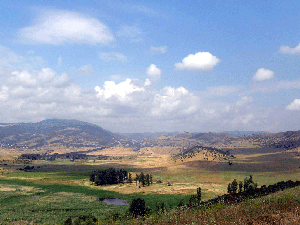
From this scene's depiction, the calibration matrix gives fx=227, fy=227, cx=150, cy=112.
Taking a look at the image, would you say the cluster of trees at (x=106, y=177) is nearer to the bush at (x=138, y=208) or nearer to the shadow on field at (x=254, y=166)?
the bush at (x=138, y=208)

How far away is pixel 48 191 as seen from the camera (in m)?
104

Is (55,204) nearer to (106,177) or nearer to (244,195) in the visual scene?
(106,177)

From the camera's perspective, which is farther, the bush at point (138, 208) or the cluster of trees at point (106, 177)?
the cluster of trees at point (106, 177)

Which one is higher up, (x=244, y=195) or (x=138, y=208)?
(x=244, y=195)

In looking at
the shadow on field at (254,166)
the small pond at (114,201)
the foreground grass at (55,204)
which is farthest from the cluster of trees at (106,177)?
the shadow on field at (254,166)

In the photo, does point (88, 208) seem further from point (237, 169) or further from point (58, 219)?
point (237, 169)

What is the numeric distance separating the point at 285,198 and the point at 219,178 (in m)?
123

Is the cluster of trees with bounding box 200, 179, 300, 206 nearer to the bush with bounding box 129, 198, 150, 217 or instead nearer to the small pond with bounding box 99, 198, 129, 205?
the bush with bounding box 129, 198, 150, 217

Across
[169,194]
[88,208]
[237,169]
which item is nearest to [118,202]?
[88,208]

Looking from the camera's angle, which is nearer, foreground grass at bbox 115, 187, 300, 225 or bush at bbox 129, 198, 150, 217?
foreground grass at bbox 115, 187, 300, 225

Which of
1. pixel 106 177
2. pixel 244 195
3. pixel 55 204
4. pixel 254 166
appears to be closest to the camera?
pixel 244 195

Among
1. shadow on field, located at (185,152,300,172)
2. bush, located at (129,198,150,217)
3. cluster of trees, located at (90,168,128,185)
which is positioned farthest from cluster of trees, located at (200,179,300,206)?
shadow on field, located at (185,152,300,172)

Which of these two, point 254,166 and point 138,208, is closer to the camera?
point 138,208

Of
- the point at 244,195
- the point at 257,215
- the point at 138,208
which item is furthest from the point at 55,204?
the point at 257,215
